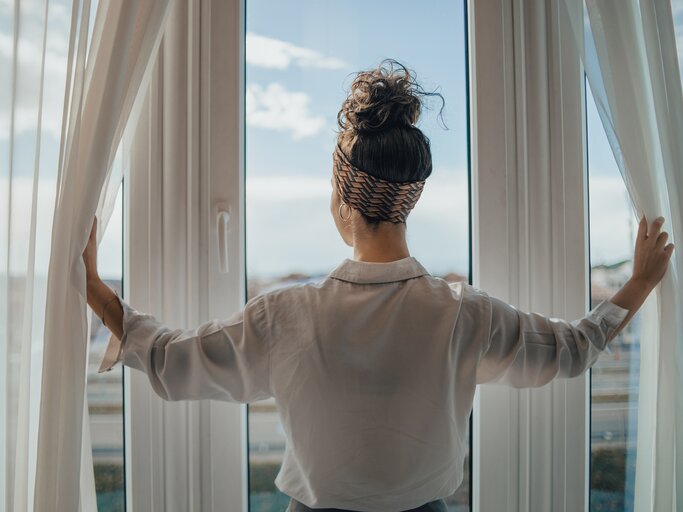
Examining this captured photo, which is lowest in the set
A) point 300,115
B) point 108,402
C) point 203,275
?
point 108,402

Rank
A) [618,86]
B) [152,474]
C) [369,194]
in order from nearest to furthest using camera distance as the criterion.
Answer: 1. [369,194]
2. [618,86]
3. [152,474]

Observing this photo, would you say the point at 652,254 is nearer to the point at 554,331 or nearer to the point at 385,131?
the point at 554,331

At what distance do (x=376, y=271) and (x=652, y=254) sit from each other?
1.71 ft

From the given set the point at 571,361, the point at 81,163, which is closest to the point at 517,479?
the point at 571,361

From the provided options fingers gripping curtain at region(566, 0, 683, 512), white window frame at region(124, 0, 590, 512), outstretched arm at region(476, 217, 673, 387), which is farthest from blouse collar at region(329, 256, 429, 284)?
fingers gripping curtain at region(566, 0, 683, 512)

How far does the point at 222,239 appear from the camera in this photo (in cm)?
112

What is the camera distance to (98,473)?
3.79ft

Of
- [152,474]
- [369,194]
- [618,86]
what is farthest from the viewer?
[152,474]

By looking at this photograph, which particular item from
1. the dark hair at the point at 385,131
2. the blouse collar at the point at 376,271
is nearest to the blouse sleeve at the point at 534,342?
the blouse collar at the point at 376,271

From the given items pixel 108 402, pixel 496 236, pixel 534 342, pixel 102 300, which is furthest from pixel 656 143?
pixel 108 402

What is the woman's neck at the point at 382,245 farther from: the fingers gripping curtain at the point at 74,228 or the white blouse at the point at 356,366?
the fingers gripping curtain at the point at 74,228

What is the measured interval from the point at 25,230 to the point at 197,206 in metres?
0.33

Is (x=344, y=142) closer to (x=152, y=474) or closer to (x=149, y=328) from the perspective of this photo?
(x=149, y=328)

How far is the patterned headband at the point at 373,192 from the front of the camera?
34.4 inches
